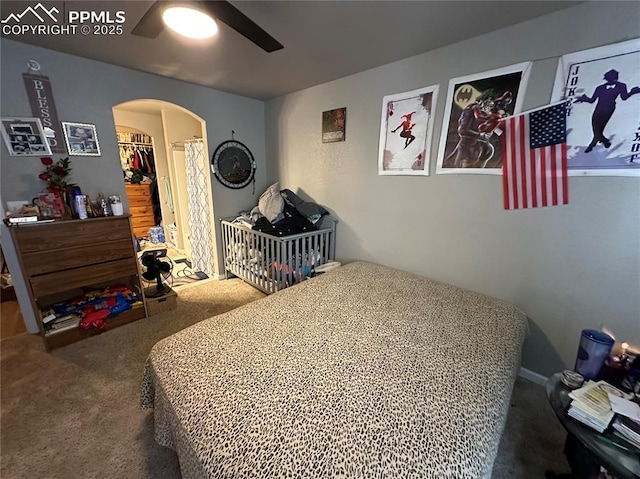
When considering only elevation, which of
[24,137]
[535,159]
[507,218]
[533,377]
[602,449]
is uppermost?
[24,137]

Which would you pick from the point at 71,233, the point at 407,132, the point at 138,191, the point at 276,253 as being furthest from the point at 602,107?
the point at 138,191

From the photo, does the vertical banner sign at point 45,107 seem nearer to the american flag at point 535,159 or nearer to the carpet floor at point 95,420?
the carpet floor at point 95,420

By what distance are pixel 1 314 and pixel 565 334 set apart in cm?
486

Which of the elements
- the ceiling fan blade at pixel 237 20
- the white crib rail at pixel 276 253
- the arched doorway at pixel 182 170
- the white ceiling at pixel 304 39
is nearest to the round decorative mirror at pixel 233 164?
the arched doorway at pixel 182 170

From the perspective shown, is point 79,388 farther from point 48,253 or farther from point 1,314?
point 1,314

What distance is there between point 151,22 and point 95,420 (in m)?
2.24

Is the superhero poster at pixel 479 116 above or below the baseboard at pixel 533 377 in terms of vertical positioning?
above

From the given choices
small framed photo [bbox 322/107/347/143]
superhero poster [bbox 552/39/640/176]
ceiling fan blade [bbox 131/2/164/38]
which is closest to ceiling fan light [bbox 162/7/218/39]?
ceiling fan blade [bbox 131/2/164/38]

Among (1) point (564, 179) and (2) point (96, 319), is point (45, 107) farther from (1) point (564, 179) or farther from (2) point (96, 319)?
(1) point (564, 179)

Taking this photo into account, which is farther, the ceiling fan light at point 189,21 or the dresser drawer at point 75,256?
the dresser drawer at point 75,256

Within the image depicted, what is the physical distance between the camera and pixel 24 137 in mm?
2018

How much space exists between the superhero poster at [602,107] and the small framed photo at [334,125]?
1.62 metres

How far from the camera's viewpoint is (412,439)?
81 cm

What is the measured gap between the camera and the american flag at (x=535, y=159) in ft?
4.99
